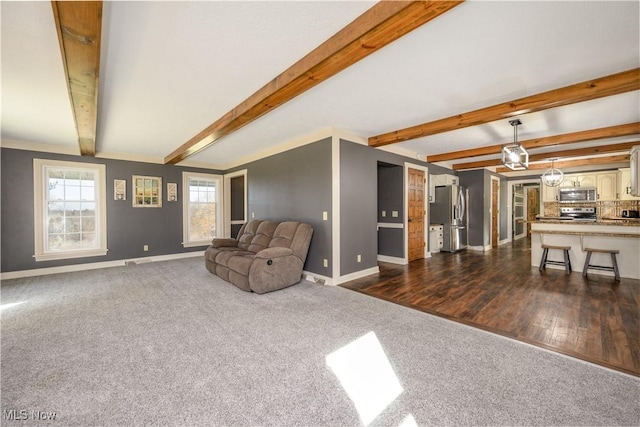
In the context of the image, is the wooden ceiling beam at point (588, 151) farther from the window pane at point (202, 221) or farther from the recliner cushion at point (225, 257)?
the window pane at point (202, 221)

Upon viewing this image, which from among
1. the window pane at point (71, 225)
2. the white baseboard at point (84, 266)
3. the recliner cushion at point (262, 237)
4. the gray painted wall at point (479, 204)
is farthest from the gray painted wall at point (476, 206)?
the window pane at point (71, 225)

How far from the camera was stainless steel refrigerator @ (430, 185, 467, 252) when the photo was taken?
6.45 metres

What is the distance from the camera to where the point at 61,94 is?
2760 mm

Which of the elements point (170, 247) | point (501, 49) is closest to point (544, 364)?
point (501, 49)

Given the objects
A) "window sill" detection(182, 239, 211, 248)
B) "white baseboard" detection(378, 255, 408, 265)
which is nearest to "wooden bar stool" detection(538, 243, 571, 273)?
"white baseboard" detection(378, 255, 408, 265)

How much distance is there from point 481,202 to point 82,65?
26.7ft

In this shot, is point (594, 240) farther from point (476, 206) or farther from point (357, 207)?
point (357, 207)

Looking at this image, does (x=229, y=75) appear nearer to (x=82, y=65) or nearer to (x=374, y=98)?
(x=82, y=65)

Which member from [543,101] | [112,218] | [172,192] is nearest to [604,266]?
[543,101]

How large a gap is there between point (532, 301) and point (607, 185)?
6183mm

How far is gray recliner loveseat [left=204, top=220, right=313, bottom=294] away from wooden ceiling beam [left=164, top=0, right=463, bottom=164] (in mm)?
1923

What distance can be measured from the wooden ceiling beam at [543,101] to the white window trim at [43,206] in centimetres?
609

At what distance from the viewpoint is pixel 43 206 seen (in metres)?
4.69

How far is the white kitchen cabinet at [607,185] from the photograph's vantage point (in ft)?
21.1
